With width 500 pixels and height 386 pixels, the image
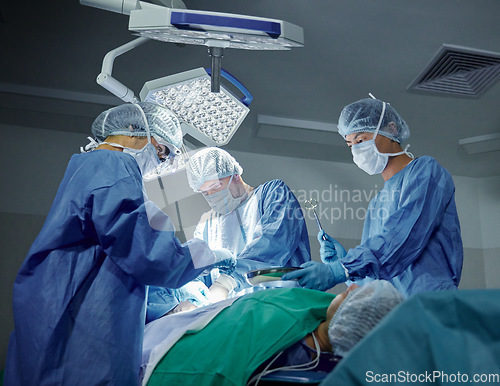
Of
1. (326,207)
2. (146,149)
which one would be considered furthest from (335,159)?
(146,149)

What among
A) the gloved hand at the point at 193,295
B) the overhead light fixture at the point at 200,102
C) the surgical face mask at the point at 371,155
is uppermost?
the overhead light fixture at the point at 200,102

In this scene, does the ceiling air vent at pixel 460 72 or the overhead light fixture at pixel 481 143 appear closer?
the ceiling air vent at pixel 460 72

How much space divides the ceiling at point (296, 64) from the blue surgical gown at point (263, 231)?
107 centimetres

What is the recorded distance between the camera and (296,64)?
10.8ft

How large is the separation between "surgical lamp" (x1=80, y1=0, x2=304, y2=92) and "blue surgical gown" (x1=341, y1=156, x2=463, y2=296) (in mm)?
806

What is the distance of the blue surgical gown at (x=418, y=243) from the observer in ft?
6.63

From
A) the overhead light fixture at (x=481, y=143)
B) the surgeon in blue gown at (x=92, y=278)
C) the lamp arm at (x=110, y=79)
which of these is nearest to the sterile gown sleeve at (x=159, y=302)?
the surgeon in blue gown at (x=92, y=278)

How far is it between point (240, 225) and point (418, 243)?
0.93m

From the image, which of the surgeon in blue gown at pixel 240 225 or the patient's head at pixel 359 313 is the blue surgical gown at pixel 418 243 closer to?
the surgeon in blue gown at pixel 240 225

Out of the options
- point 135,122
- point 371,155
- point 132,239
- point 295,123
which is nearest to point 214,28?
point 135,122

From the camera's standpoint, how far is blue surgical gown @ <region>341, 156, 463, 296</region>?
202 cm

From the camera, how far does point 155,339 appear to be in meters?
1.69

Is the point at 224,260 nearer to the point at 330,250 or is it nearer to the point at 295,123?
the point at 330,250

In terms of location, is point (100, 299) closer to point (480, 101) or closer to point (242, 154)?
point (242, 154)
